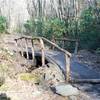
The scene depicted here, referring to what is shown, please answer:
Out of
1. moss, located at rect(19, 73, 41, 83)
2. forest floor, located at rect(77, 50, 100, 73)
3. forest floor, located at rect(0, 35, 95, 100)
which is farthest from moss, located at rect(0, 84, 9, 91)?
forest floor, located at rect(77, 50, 100, 73)

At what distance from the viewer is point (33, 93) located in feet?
31.0

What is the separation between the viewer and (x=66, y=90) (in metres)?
9.31

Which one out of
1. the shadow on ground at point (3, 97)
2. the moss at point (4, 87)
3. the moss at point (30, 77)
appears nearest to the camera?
the shadow on ground at point (3, 97)

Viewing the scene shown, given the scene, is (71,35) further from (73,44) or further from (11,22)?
(11,22)

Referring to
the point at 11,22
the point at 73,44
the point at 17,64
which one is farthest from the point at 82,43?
the point at 11,22

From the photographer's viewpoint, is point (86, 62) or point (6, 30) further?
point (6, 30)

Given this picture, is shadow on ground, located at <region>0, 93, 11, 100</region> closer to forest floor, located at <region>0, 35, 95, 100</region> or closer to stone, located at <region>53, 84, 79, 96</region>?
forest floor, located at <region>0, 35, 95, 100</region>

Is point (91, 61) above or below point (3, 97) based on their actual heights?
below

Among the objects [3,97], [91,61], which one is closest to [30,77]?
[3,97]

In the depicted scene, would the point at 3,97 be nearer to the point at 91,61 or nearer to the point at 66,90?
the point at 66,90

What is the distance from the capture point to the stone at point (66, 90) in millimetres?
9173

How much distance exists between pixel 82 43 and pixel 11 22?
1351 centimetres

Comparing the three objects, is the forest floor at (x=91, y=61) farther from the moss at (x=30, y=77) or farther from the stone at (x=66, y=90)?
the stone at (x=66, y=90)

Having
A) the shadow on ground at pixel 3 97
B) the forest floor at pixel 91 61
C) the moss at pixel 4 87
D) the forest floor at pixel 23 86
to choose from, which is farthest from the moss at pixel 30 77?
the forest floor at pixel 91 61
